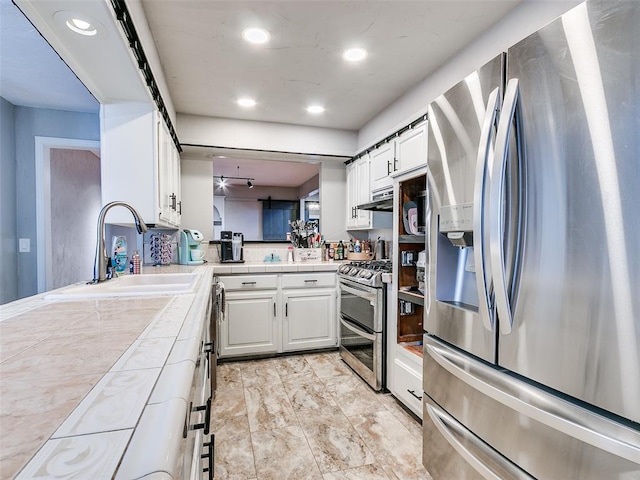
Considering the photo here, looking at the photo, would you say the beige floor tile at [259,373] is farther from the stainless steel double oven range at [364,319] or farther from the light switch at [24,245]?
the light switch at [24,245]

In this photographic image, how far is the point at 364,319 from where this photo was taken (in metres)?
2.44

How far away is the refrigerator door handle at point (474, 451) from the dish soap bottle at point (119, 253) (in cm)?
198

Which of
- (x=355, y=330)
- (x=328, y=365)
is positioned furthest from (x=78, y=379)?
(x=328, y=365)

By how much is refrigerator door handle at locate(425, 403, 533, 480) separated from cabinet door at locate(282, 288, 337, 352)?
175 cm

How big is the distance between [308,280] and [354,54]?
191cm

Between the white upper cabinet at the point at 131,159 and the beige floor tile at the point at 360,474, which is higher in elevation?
the white upper cabinet at the point at 131,159

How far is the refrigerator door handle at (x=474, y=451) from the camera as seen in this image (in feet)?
3.19

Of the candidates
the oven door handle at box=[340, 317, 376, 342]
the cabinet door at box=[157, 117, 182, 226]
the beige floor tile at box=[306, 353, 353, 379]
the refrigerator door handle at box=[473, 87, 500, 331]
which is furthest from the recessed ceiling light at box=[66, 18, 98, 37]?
the beige floor tile at box=[306, 353, 353, 379]

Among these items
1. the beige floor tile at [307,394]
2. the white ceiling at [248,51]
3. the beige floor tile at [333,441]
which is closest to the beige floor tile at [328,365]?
the beige floor tile at [307,394]

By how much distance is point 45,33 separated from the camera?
1.29 metres

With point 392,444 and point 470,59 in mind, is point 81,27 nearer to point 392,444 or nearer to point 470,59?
point 470,59

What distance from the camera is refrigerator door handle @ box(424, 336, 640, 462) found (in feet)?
Result: 2.32

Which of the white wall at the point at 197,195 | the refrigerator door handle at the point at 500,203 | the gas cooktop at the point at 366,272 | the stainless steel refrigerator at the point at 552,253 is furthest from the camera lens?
the white wall at the point at 197,195

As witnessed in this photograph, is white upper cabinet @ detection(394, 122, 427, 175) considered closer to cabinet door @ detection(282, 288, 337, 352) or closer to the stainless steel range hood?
the stainless steel range hood
